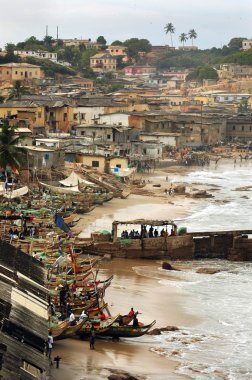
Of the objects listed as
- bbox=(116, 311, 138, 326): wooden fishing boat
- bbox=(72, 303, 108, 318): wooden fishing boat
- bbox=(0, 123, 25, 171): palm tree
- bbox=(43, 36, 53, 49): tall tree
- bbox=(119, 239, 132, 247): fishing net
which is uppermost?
bbox=(43, 36, 53, 49): tall tree

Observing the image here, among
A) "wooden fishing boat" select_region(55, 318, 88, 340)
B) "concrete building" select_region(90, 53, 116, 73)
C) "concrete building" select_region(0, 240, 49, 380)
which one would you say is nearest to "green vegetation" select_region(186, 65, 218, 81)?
"concrete building" select_region(90, 53, 116, 73)

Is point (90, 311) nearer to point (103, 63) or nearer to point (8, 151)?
point (8, 151)

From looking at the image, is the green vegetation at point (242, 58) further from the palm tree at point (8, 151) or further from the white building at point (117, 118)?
the palm tree at point (8, 151)

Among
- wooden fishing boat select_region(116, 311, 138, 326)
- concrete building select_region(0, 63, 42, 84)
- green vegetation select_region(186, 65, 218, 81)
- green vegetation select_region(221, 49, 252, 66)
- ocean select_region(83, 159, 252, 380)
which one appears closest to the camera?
ocean select_region(83, 159, 252, 380)

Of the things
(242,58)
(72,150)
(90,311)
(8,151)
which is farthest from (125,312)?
(242,58)

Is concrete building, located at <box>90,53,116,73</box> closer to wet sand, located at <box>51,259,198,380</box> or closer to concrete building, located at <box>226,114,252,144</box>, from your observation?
concrete building, located at <box>226,114,252,144</box>

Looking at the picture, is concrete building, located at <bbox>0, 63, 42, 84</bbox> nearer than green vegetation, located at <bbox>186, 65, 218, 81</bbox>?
Yes

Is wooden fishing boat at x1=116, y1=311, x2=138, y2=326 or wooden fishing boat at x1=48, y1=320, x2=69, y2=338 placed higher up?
wooden fishing boat at x1=48, y1=320, x2=69, y2=338
